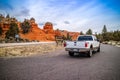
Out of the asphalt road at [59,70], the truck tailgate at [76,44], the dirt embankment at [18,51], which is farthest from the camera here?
the dirt embankment at [18,51]

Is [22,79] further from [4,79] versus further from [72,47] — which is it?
[72,47]

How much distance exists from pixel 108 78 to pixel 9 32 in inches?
2271

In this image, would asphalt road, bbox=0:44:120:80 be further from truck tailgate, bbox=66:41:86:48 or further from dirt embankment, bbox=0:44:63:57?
dirt embankment, bbox=0:44:63:57

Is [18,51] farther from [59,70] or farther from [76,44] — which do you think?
[59,70]

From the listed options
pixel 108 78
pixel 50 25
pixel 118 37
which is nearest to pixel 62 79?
pixel 108 78

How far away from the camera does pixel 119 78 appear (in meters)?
5.48

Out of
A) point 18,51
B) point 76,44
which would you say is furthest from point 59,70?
point 18,51

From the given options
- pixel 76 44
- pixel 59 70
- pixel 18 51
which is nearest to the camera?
pixel 59 70

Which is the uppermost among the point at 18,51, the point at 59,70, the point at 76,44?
the point at 76,44

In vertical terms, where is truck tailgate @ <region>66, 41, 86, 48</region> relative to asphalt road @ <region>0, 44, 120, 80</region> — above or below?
above

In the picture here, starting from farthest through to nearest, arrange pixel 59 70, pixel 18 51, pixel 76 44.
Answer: pixel 18 51 < pixel 76 44 < pixel 59 70

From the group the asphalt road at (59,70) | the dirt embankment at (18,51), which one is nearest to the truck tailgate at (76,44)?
the asphalt road at (59,70)

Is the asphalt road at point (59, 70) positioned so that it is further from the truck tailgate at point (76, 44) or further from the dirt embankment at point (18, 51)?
the dirt embankment at point (18, 51)

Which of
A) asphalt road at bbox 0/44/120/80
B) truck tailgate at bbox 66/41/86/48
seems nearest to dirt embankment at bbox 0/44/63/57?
truck tailgate at bbox 66/41/86/48
